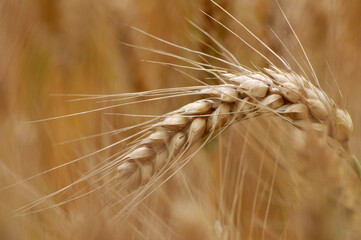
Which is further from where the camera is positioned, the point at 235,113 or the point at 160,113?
the point at 160,113

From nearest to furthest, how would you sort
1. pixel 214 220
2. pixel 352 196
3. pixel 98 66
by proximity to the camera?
pixel 352 196, pixel 214 220, pixel 98 66

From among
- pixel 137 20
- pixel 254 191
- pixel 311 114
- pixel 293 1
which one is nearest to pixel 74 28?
pixel 137 20

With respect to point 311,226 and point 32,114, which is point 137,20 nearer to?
point 32,114
